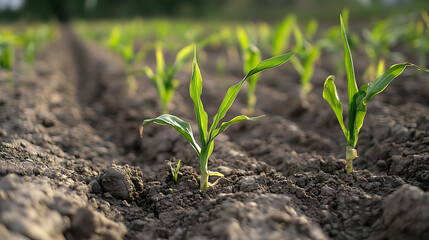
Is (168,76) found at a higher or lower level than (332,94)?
lower

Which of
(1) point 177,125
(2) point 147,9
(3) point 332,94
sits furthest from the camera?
(2) point 147,9

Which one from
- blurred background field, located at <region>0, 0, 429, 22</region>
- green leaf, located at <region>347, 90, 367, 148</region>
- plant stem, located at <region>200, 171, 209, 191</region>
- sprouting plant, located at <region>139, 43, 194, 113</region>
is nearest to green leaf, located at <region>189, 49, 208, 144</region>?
plant stem, located at <region>200, 171, 209, 191</region>

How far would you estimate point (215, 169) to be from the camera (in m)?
1.67

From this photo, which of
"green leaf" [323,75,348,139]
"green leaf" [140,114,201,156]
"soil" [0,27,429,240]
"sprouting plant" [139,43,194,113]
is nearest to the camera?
"soil" [0,27,429,240]

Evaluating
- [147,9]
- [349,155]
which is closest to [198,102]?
[349,155]

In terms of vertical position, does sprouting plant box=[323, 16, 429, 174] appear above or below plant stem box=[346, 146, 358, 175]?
above

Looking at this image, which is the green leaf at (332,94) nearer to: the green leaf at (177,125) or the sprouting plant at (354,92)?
the sprouting plant at (354,92)

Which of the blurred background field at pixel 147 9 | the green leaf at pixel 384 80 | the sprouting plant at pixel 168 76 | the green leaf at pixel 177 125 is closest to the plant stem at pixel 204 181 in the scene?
the green leaf at pixel 177 125

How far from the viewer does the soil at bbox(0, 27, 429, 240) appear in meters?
1.08

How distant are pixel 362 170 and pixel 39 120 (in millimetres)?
2146

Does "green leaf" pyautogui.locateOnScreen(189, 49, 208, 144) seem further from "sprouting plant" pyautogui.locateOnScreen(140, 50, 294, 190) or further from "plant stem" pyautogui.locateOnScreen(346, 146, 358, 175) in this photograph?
"plant stem" pyautogui.locateOnScreen(346, 146, 358, 175)

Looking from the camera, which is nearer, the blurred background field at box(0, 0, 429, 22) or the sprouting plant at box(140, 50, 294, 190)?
the sprouting plant at box(140, 50, 294, 190)

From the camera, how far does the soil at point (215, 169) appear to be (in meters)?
1.08

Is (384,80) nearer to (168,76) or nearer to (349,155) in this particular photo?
(349,155)
